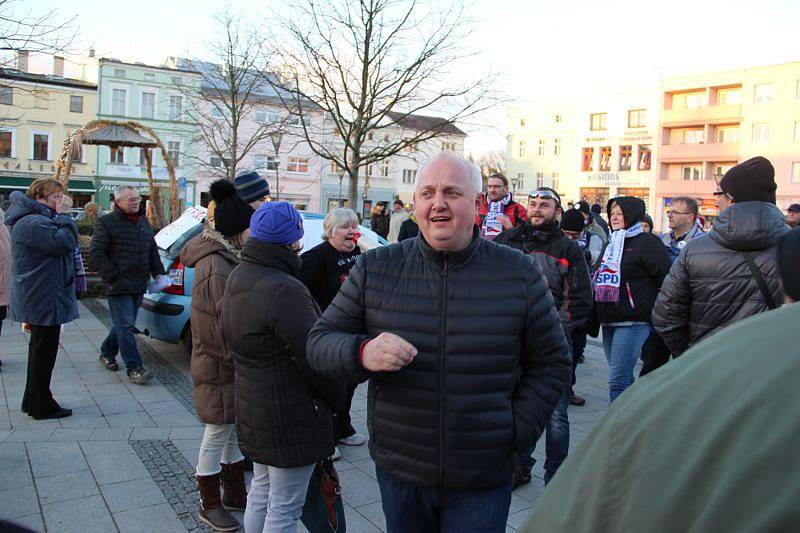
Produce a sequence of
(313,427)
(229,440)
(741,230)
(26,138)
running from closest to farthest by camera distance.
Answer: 1. (313,427)
2. (741,230)
3. (229,440)
4. (26,138)

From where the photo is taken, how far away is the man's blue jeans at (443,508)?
242cm

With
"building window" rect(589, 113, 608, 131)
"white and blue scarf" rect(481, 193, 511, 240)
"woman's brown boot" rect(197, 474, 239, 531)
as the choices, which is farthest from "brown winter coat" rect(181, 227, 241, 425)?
"building window" rect(589, 113, 608, 131)

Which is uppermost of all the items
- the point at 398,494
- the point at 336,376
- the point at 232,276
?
the point at 232,276

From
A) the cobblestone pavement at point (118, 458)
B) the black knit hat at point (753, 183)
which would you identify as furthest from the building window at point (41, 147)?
the black knit hat at point (753, 183)

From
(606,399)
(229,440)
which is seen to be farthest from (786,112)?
(229,440)

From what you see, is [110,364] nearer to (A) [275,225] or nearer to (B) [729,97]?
(A) [275,225]

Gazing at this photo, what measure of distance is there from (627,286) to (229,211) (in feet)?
10.4

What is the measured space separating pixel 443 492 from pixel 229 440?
6.79ft

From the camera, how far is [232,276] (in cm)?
335

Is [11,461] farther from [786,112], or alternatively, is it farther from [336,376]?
[786,112]

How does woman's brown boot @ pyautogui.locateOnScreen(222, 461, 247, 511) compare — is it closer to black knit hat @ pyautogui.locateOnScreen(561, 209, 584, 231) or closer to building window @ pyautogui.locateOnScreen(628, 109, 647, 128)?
black knit hat @ pyautogui.locateOnScreen(561, 209, 584, 231)

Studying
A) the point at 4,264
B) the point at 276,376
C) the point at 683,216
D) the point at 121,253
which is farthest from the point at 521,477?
the point at 4,264

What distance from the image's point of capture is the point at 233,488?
420 cm

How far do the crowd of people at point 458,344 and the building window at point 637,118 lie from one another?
58660 mm
